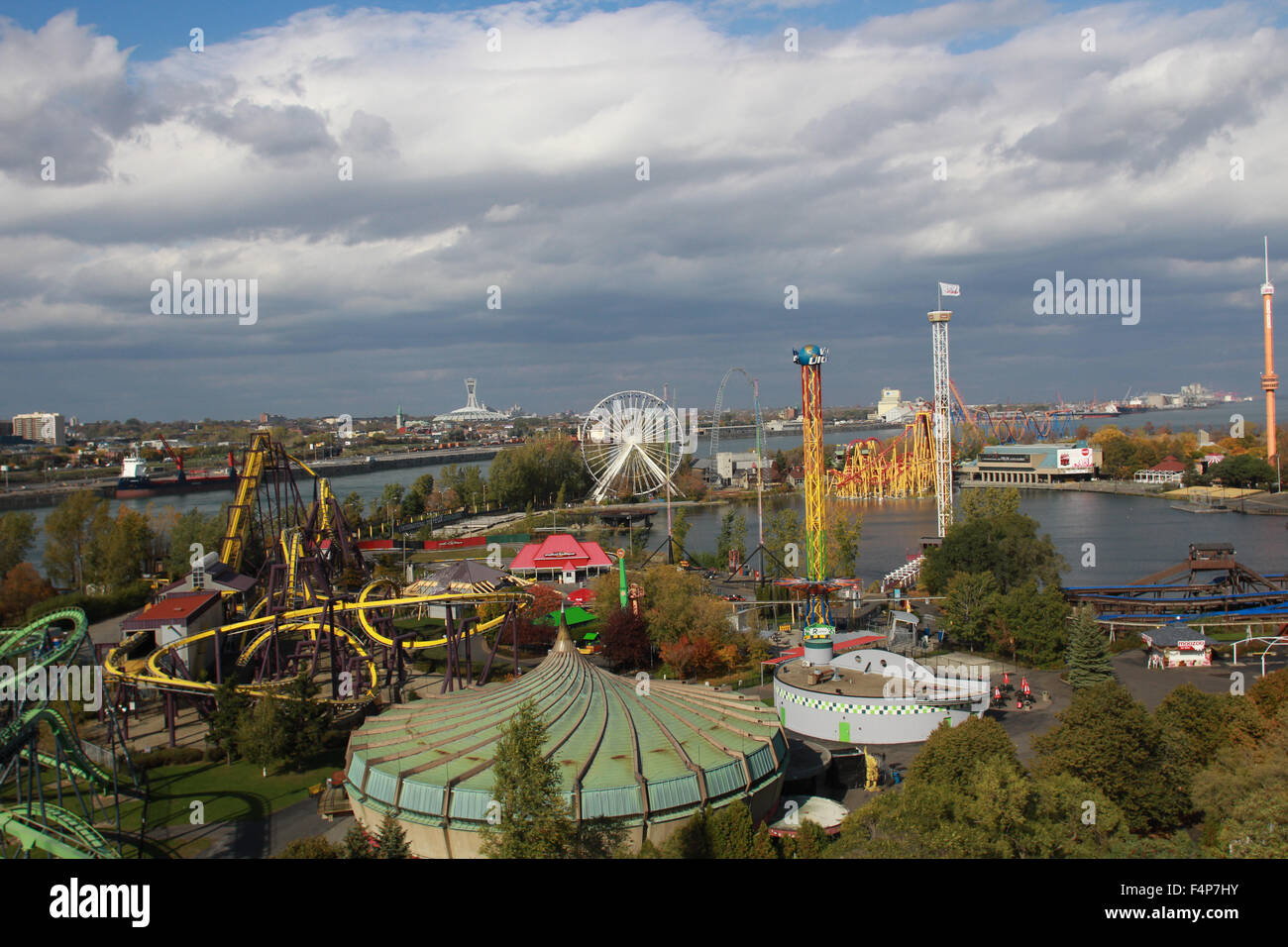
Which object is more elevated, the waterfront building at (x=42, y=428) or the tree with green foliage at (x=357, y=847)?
the waterfront building at (x=42, y=428)

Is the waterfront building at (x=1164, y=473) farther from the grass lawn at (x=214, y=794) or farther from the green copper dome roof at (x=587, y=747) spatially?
the grass lawn at (x=214, y=794)

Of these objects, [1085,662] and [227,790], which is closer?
[227,790]

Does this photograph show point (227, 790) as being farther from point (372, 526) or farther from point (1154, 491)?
point (1154, 491)

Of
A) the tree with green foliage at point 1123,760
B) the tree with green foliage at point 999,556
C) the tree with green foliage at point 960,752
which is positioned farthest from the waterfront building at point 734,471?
the tree with green foliage at point 960,752

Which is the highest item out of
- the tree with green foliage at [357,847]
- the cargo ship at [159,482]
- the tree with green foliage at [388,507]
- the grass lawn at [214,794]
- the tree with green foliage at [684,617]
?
the cargo ship at [159,482]
